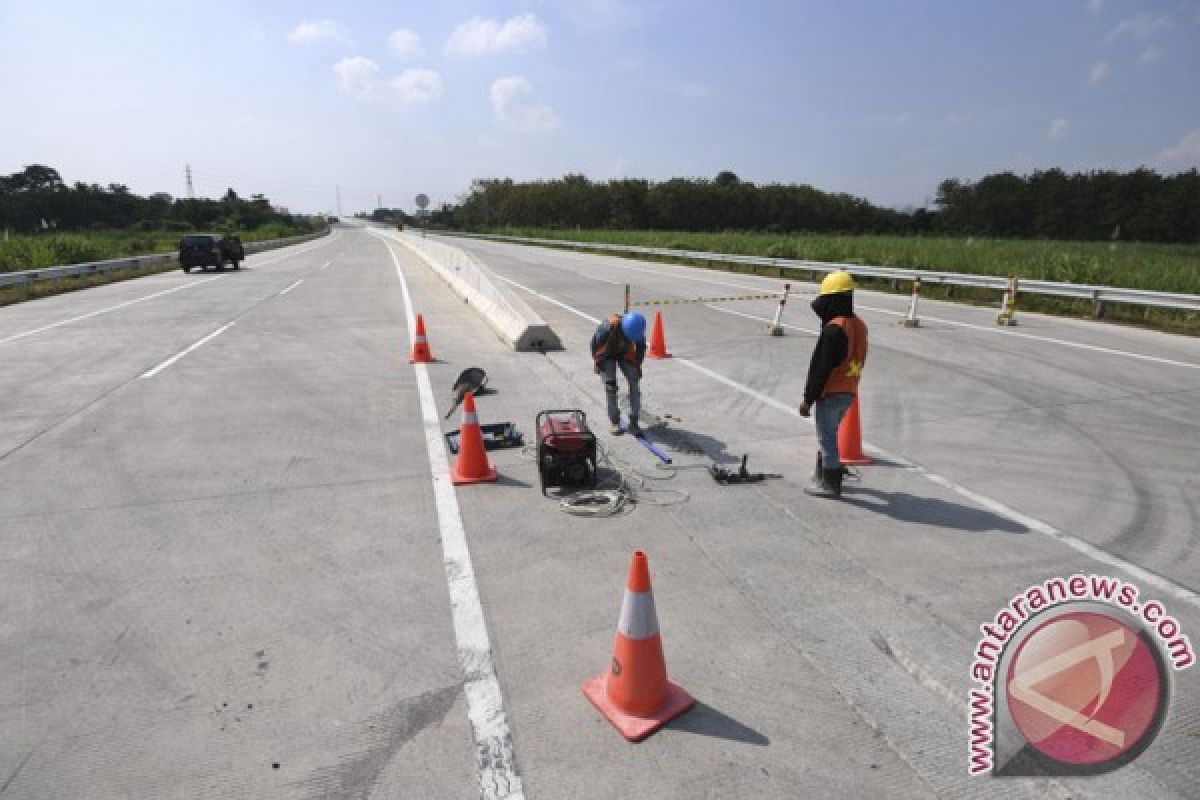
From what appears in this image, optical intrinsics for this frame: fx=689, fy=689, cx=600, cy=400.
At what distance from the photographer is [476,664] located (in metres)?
3.42

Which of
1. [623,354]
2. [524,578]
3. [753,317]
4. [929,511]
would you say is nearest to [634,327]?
[623,354]

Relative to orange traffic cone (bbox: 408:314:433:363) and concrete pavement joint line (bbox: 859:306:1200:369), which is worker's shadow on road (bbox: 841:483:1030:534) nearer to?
orange traffic cone (bbox: 408:314:433:363)

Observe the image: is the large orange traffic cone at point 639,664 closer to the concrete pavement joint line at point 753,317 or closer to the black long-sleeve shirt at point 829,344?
the black long-sleeve shirt at point 829,344

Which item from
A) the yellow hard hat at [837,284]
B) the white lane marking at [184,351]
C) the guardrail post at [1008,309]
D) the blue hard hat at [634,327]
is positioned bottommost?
the white lane marking at [184,351]

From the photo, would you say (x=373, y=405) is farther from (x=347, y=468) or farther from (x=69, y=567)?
(x=69, y=567)

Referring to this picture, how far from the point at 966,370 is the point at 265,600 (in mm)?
9958

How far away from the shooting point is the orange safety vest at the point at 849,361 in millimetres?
5402

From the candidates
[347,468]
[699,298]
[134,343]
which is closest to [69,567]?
[347,468]

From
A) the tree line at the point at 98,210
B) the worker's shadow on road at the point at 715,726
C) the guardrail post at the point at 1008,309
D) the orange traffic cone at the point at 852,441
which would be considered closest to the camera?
the worker's shadow on road at the point at 715,726

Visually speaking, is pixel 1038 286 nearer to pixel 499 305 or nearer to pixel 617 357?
pixel 499 305

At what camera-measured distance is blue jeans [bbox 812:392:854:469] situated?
5.54m

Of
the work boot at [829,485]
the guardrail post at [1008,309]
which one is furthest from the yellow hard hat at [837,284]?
the guardrail post at [1008,309]

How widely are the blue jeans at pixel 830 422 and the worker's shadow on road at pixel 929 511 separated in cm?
36

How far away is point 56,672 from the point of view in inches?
134
